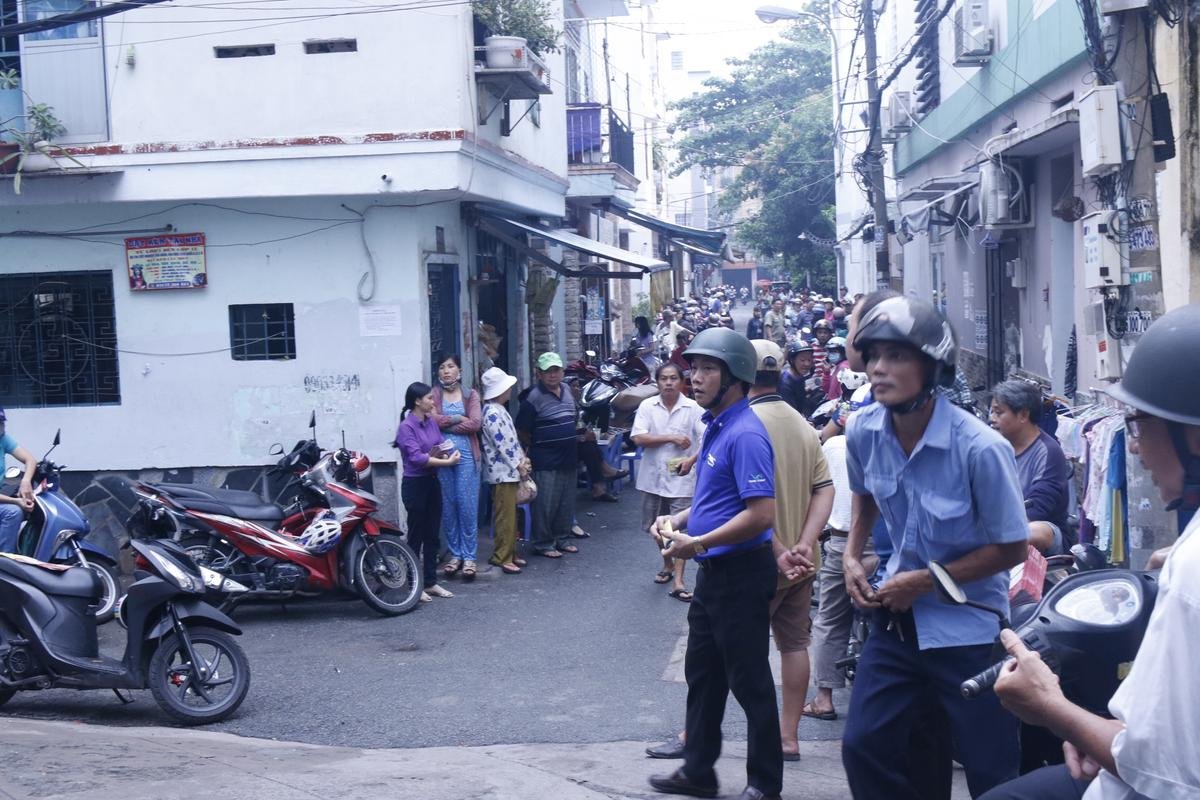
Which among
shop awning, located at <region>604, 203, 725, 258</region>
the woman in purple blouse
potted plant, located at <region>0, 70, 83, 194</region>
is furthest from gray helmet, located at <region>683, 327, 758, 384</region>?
shop awning, located at <region>604, 203, 725, 258</region>

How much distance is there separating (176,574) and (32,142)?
574 cm

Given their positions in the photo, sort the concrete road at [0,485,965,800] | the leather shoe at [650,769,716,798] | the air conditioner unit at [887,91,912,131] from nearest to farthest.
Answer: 1. the leather shoe at [650,769,716,798]
2. the concrete road at [0,485,965,800]
3. the air conditioner unit at [887,91,912,131]

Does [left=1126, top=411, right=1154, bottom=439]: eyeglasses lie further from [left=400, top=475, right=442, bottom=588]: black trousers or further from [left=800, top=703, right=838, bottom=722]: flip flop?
[left=400, top=475, right=442, bottom=588]: black trousers

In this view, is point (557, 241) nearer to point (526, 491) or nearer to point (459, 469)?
point (526, 491)

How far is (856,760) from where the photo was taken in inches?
150

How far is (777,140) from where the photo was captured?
4516 cm

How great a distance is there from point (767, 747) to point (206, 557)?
5.36 metres

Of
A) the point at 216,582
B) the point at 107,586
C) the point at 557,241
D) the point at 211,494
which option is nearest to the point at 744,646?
the point at 216,582

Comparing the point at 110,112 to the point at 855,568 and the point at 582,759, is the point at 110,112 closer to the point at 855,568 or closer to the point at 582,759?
the point at 582,759

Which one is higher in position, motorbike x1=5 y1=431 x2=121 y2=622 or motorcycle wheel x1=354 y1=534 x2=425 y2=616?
motorbike x1=5 y1=431 x2=121 y2=622

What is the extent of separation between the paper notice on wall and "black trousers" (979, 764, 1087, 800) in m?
8.89

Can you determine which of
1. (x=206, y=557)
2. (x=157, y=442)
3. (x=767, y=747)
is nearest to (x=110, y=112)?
(x=157, y=442)

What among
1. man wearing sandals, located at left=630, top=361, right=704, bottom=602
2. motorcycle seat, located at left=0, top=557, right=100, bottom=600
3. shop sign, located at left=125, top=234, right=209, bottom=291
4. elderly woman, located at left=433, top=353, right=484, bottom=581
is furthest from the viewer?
shop sign, located at left=125, top=234, right=209, bottom=291

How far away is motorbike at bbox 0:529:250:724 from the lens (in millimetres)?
6973
